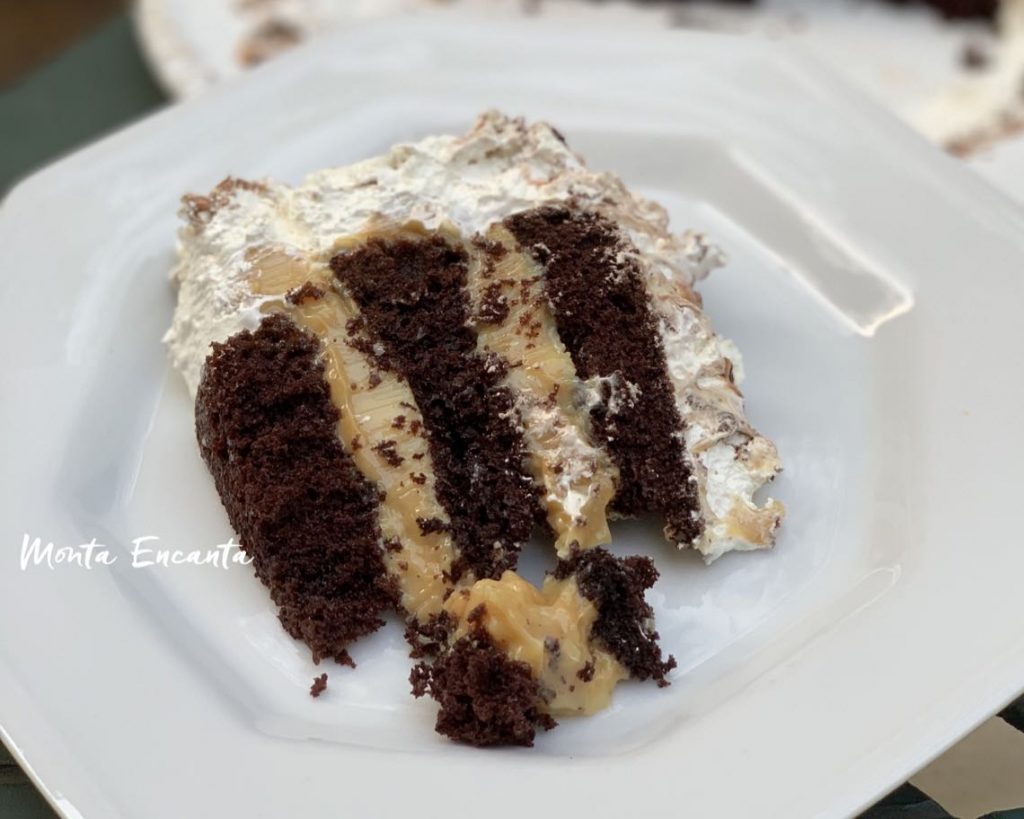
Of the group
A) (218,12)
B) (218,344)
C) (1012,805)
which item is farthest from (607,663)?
(218,12)

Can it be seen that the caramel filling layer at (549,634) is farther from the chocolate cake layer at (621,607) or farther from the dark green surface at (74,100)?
the dark green surface at (74,100)

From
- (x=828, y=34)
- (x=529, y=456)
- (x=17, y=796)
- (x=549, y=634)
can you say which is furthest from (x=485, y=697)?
(x=828, y=34)

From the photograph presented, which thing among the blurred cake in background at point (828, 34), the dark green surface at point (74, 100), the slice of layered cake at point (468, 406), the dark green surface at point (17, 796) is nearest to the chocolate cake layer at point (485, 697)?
the slice of layered cake at point (468, 406)

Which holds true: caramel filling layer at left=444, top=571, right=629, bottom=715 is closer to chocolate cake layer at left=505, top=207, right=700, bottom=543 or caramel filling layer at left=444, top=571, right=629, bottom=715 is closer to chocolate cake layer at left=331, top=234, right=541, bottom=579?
chocolate cake layer at left=331, top=234, right=541, bottom=579

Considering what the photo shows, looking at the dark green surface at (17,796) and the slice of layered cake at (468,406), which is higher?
the slice of layered cake at (468,406)

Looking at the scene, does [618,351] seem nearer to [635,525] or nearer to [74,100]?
[635,525]

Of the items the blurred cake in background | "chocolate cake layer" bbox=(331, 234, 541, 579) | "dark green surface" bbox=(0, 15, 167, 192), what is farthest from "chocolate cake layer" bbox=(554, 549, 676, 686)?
"dark green surface" bbox=(0, 15, 167, 192)

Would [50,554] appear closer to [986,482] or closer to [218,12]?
[986,482]
